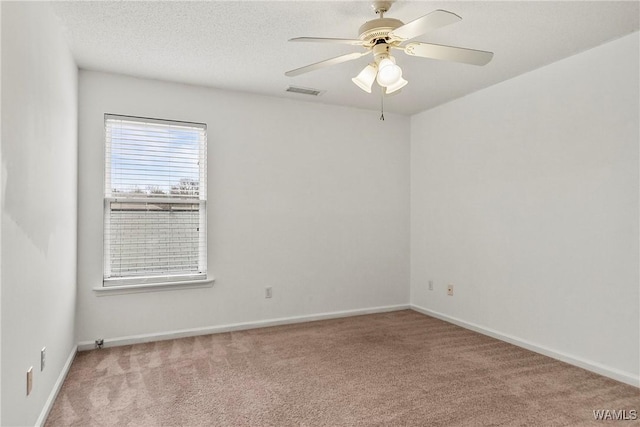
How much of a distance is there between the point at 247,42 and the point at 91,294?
8.40 ft

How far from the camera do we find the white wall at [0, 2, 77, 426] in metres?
1.66

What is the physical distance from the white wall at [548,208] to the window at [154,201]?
2.73m

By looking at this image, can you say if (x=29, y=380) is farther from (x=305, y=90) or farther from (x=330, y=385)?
(x=305, y=90)

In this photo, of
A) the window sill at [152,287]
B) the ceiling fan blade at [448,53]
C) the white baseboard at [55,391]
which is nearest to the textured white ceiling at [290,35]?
the ceiling fan blade at [448,53]

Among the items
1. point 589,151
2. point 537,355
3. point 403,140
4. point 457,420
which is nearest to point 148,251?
point 457,420

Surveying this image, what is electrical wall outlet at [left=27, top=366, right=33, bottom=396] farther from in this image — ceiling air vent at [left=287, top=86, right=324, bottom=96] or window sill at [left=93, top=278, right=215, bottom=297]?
ceiling air vent at [left=287, top=86, right=324, bottom=96]

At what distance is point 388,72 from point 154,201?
256 centimetres

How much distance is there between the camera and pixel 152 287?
3637mm

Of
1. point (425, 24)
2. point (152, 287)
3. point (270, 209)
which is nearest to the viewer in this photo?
point (425, 24)

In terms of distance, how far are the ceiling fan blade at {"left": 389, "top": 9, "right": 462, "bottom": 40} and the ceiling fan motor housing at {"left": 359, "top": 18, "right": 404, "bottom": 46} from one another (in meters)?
0.05

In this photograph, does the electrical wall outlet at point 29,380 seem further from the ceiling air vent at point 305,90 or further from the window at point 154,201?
the ceiling air vent at point 305,90

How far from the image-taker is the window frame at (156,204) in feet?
11.5
